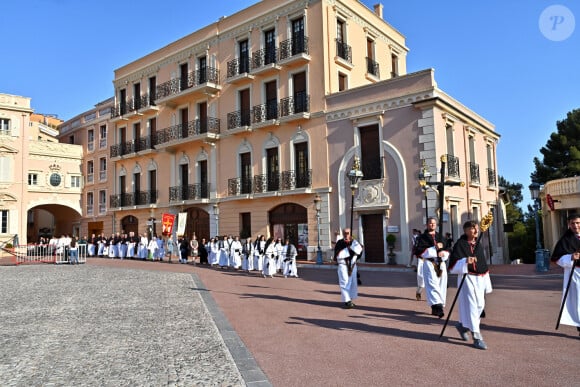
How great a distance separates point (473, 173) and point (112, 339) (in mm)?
19234

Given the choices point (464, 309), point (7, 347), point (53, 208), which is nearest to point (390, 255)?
point (464, 309)

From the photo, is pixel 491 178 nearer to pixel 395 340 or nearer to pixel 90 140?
pixel 395 340

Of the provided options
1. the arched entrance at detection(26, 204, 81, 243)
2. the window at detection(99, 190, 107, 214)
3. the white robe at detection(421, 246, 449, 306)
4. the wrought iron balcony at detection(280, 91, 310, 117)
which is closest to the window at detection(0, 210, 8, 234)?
the arched entrance at detection(26, 204, 81, 243)

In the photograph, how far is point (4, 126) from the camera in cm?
3384

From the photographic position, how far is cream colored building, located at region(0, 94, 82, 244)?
3338 cm

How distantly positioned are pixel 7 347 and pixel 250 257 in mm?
13187

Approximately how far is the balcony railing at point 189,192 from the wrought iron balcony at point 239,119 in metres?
4.02

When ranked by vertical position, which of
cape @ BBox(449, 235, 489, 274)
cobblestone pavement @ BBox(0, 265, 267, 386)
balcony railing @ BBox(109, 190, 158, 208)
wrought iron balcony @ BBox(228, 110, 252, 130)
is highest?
wrought iron balcony @ BBox(228, 110, 252, 130)

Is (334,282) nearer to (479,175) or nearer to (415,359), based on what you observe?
(415,359)

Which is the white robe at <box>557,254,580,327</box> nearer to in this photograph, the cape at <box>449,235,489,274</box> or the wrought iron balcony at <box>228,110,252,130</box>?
the cape at <box>449,235,489,274</box>

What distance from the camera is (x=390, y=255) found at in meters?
19.6

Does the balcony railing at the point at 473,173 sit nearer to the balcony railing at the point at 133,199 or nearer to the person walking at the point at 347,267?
the person walking at the point at 347,267

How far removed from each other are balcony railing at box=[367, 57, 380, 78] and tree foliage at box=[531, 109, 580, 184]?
64.4 ft

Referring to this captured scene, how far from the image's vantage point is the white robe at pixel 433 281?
28.5 feet
